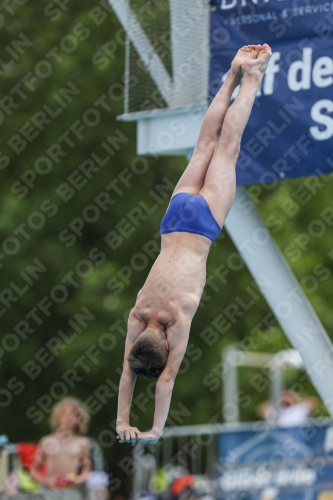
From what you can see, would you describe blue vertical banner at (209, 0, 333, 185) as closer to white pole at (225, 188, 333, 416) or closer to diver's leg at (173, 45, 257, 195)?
white pole at (225, 188, 333, 416)

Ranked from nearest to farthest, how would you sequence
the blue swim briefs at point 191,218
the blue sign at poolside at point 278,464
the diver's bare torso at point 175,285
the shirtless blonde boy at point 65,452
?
1. the diver's bare torso at point 175,285
2. the blue swim briefs at point 191,218
3. the blue sign at poolside at point 278,464
4. the shirtless blonde boy at point 65,452

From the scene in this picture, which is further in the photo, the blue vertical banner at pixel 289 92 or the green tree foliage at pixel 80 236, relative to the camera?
the green tree foliage at pixel 80 236

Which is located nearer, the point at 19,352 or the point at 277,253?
the point at 277,253

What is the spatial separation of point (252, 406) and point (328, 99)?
983 cm

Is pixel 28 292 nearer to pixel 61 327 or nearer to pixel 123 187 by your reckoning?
pixel 61 327

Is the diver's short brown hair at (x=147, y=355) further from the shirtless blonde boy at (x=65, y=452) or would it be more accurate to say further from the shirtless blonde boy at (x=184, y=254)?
the shirtless blonde boy at (x=65, y=452)

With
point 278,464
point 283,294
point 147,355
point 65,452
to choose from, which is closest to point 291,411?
point 278,464

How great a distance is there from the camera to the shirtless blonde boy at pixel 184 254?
262 inches

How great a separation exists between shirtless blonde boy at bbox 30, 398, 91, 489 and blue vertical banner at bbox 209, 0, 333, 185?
3.53m

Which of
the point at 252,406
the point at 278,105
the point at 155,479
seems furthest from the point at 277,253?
the point at 252,406

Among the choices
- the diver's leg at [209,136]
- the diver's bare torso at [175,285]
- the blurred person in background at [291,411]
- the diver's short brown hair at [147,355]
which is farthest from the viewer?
the blurred person in background at [291,411]

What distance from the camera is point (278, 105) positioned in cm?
905

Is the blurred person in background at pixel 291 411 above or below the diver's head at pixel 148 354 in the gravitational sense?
below

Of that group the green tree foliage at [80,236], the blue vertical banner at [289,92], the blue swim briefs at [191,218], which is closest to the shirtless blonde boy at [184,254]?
the blue swim briefs at [191,218]
